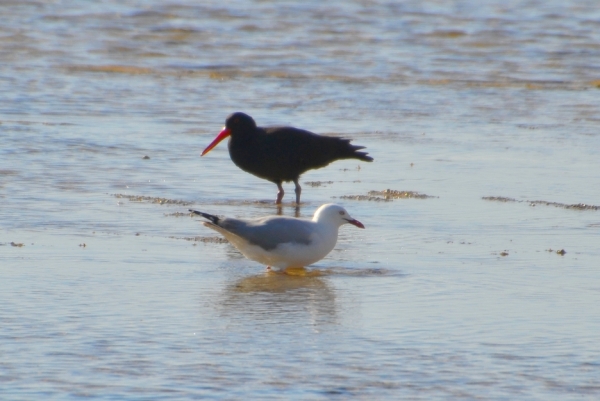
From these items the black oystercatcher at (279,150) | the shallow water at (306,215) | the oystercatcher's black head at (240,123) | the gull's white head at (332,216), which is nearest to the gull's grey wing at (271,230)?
the gull's white head at (332,216)

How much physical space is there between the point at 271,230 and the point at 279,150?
8.98ft

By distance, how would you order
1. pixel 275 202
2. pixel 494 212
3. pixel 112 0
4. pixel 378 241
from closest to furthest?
pixel 378 241 < pixel 494 212 < pixel 275 202 < pixel 112 0

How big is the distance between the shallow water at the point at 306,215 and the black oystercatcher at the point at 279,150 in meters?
0.26

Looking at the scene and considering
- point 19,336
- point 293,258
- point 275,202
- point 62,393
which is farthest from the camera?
point 275,202

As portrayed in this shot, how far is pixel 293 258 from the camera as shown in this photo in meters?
6.61

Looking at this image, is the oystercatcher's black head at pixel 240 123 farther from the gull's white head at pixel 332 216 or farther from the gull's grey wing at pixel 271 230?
the gull's grey wing at pixel 271 230

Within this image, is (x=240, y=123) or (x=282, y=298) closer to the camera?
(x=282, y=298)

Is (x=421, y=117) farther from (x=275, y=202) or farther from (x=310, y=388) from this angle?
(x=310, y=388)

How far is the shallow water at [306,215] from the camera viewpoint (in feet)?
15.3

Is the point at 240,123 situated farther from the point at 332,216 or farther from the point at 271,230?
the point at 271,230

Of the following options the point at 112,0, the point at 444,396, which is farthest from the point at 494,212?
the point at 112,0

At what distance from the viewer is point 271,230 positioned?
22.0 feet

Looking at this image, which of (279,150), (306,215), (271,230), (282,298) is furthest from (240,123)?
(282,298)

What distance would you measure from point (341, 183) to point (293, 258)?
10.9 feet
